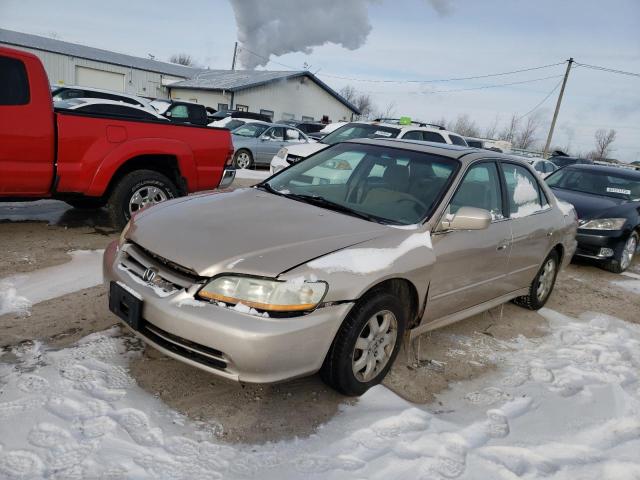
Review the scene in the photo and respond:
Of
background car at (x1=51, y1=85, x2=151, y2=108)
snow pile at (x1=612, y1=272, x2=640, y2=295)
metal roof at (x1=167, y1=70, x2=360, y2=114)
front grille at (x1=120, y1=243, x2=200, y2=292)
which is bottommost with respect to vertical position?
snow pile at (x1=612, y1=272, x2=640, y2=295)

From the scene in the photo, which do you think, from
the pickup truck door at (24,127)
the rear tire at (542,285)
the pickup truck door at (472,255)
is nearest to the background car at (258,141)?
the pickup truck door at (24,127)

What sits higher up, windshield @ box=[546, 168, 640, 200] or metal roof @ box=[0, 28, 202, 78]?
metal roof @ box=[0, 28, 202, 78]

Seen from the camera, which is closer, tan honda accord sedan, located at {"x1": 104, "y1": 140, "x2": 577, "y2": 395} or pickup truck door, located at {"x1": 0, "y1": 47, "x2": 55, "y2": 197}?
tan honda accord sedan, located at {"x1": 104, "y1": 140, "x2": 577, "y2": 395}

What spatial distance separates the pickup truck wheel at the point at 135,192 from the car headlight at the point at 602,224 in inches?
225

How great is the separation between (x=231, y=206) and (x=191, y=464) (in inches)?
66.5

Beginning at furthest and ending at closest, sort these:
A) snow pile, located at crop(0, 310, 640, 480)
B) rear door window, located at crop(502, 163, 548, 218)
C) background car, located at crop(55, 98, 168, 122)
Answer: background car, located at crop(55, 98, 168, 122) < rear door window, located at crop(502, 163, 548, 218) < snow pile, located at crop(0, 310, 640, 480)

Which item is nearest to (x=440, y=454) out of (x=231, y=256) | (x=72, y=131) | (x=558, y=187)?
(x=231, y=256)

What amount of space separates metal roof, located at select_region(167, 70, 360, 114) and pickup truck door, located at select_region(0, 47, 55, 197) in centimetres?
2888

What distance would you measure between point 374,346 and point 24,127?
157 inches

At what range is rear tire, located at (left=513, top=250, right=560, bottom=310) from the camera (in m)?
4.95

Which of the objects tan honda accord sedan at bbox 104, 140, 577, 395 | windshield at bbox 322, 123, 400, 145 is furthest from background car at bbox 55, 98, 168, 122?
tan honda accord sedan at bbox 104, 140, 577, 395

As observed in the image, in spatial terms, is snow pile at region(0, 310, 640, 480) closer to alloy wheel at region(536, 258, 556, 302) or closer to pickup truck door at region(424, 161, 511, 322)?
pickup truck door at region(424, 161, 511, 322)

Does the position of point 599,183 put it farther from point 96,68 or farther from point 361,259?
point 96,68

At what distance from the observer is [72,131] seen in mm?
5039
